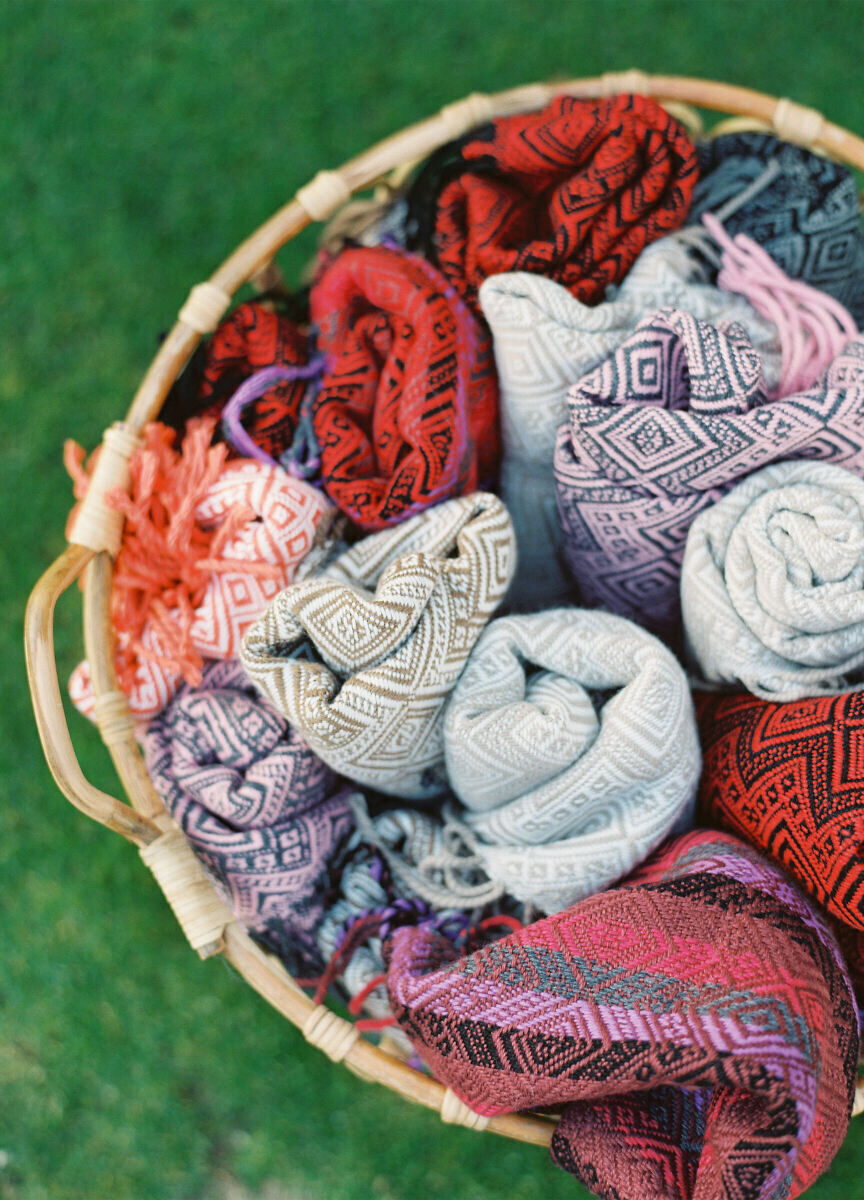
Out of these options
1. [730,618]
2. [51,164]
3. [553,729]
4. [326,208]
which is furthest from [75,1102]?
[51,164]

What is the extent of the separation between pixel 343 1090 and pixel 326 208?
1.01m

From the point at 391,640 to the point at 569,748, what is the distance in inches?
6.4

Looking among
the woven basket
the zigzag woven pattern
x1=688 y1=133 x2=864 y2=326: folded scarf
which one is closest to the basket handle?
the woven basket

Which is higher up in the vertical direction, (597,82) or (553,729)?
(597,82)

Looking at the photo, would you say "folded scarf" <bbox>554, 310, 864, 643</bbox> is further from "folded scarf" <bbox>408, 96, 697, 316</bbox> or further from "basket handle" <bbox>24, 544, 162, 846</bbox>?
"basket handle" <bbox>24, 544, 162, 846</bbox>

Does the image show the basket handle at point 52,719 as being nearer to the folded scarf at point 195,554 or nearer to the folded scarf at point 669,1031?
the folded scarf at point 195,554

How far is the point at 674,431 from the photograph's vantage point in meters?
0.73

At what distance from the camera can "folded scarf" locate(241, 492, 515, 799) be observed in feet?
2.26

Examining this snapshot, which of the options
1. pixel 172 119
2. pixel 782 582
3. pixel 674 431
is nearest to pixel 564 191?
pixel 674 431

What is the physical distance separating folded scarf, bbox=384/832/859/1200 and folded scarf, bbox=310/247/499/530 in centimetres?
38

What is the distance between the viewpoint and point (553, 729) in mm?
689

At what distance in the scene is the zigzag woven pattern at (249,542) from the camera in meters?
0.79

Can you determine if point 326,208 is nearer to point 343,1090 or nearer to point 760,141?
point 760,141

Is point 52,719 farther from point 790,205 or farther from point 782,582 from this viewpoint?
point 790,205
